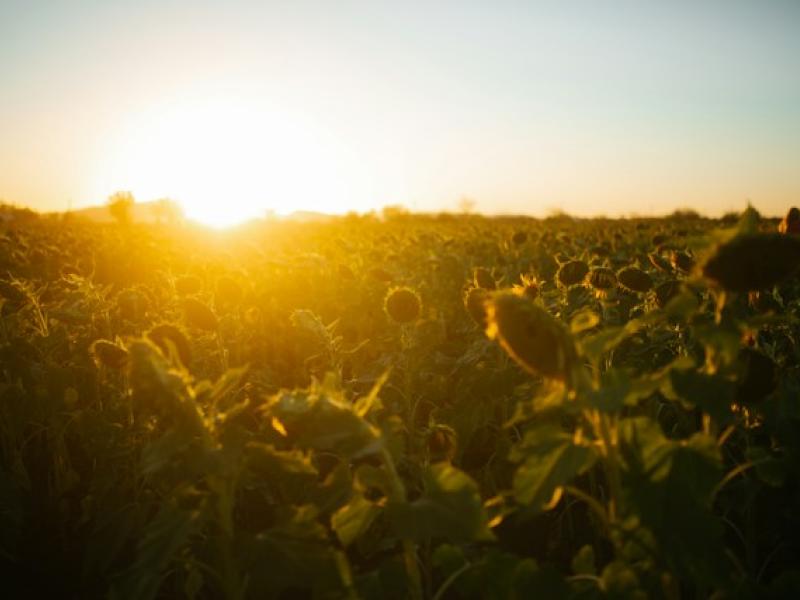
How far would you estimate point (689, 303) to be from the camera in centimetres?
136

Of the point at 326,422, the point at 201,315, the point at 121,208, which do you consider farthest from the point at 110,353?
the point at 121,208

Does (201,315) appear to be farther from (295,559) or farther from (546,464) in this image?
(546,464)

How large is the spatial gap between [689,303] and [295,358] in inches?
216

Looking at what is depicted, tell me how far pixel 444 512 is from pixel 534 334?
1.60 ft

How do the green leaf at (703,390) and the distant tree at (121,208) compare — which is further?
the distant tree at (121,208)

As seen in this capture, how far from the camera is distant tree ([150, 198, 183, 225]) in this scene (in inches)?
1468

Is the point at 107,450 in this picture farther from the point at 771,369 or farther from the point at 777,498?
the point at 777,498

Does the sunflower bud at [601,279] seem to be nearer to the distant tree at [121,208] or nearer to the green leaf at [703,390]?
the green leaf at [703,390]

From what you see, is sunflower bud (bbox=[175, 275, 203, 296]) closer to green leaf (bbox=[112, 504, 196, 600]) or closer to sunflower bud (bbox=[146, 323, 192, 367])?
sunflower bud (bbox=[146, 323, 192, 367])

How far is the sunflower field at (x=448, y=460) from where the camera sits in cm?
135

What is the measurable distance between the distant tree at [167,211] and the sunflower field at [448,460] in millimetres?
34208

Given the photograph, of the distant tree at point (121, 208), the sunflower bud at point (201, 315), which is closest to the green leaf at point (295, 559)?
the sunflower bud at point (201, 315)

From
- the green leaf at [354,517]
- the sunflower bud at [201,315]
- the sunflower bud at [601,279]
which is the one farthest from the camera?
the sunflower bud at [601,279]

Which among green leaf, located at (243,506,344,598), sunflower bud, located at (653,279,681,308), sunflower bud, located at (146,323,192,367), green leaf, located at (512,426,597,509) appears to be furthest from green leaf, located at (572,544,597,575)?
sunflower bud, located at (653,279,681,308)
